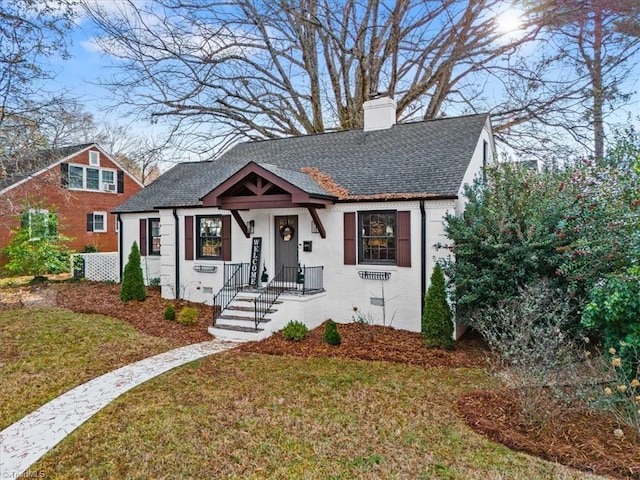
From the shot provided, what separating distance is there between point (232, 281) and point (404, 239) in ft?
17.2

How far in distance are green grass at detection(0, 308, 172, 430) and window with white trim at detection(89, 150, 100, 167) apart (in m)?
14.2

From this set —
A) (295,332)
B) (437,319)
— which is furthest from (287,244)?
(437,319)

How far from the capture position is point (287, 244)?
11.3m

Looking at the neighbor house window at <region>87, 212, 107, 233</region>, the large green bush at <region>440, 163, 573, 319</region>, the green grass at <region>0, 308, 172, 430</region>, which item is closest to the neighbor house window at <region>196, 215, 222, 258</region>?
the green grass at <region>0, 308, 172, 430</region>

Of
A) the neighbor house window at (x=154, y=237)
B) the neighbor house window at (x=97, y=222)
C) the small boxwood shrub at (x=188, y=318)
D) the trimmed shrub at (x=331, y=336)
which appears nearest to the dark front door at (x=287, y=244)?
the small boxwood shrub at (x=188, y=318)

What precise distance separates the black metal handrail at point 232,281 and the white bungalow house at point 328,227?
36 millimetres

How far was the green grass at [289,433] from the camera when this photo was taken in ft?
13.1

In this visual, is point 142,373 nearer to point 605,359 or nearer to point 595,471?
point 595,471

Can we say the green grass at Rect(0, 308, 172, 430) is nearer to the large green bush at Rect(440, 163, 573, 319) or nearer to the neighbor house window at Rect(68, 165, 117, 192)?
the large green bush at Rect(440, 163, 573, 319)

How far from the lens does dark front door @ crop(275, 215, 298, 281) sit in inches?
441

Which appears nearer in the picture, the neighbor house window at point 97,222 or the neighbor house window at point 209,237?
the neighbor house window at point 209,237

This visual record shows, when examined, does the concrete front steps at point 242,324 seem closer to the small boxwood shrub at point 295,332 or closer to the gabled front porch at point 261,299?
the gabled front porch at point 261,299

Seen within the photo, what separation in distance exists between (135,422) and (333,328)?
453cm

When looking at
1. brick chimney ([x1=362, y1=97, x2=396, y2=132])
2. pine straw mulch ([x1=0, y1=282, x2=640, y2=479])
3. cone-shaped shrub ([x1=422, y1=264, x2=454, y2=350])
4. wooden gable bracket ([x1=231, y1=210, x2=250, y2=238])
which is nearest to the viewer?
pine straw mulch ([x1=0, y1=282, x2=640, y2=479])
